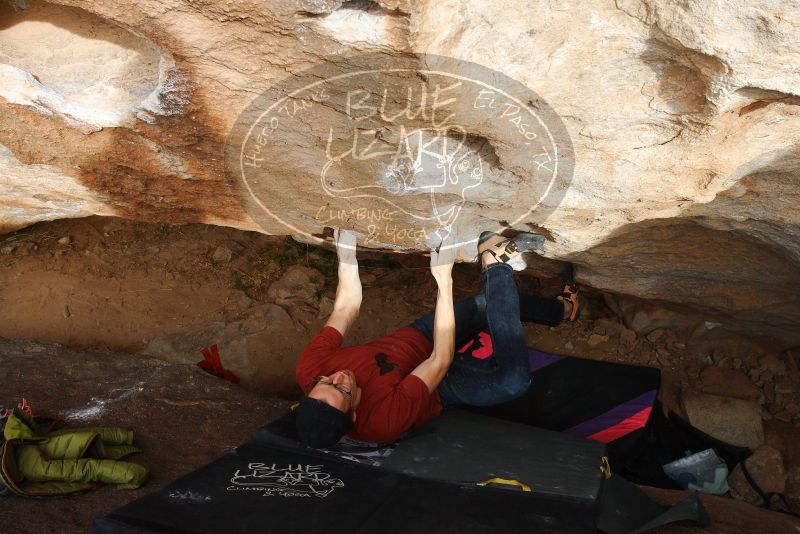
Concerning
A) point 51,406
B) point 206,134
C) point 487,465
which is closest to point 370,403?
point 487,465

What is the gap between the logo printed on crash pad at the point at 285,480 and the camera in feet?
7.40

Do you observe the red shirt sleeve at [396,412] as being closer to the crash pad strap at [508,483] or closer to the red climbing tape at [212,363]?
the crash pad strap at [508,483]

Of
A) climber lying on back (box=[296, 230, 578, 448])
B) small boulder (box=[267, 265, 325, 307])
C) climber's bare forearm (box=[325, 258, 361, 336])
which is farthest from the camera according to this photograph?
small boulder (box=[267, 265, 325, 307])

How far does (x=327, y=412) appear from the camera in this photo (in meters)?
2.49

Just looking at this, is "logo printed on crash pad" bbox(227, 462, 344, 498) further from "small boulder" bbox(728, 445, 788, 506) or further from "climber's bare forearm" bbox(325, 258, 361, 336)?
"small boulder" bbox(728, 445, 788, 506)

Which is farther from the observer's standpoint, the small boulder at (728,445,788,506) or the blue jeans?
the small boulder at (728,445,788,506)

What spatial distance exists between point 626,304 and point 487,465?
199 cm

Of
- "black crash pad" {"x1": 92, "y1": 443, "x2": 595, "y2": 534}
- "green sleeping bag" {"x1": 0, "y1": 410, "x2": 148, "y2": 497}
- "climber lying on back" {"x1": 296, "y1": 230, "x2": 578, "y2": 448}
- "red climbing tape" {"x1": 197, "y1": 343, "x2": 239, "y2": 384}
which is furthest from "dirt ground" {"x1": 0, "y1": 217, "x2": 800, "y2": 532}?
"black crash pad" {"x1": 92, "y1": 443, "x2": 595, "y2": 534}

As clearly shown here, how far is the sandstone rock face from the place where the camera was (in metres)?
1.94

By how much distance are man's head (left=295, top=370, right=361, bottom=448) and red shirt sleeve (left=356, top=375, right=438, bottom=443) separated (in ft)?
Answer: 0.30

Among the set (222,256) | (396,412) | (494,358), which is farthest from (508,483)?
(222,256)

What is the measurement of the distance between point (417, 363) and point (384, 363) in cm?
24

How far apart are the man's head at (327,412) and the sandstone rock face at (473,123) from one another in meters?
0.89

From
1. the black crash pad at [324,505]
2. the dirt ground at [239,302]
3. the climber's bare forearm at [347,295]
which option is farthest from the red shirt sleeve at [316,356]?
the dirt ground at [239,302]
